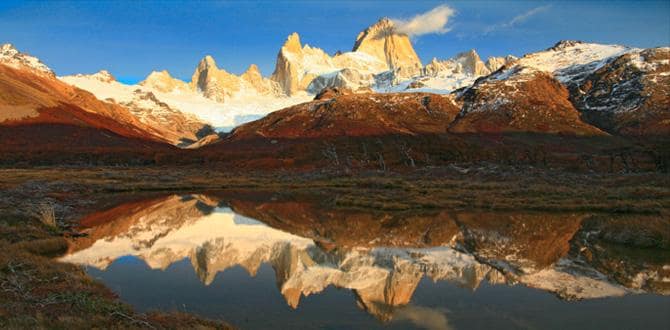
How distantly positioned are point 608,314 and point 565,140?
589 feet

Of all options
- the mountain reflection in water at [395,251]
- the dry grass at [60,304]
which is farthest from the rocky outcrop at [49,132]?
the dry grass at [60,304]

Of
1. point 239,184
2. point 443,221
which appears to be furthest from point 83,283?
point 239,184

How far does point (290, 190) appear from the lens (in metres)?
67.9

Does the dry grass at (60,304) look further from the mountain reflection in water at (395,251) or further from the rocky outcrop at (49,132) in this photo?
the rocky outcrop at (49,132)

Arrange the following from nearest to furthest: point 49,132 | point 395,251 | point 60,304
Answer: point 60,304, point 395,251, point 49,132

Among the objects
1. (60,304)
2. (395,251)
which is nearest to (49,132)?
(395,251)

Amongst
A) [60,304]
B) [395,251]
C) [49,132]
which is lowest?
[395,251]

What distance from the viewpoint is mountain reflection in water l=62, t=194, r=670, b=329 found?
20.2m

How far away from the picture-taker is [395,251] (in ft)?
90.3

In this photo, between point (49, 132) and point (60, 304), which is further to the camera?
point (49, 132)

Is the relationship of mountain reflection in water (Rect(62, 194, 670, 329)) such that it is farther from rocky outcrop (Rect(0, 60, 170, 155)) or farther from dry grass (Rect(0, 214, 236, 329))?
rocky outcrop (Rect(0, 60, 170, 155))

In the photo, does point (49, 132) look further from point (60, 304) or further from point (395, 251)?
point (60, 304)

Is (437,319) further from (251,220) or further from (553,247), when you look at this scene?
(251,220)

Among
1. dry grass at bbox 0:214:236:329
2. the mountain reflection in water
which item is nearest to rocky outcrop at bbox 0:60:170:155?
the mountain reflection in water
